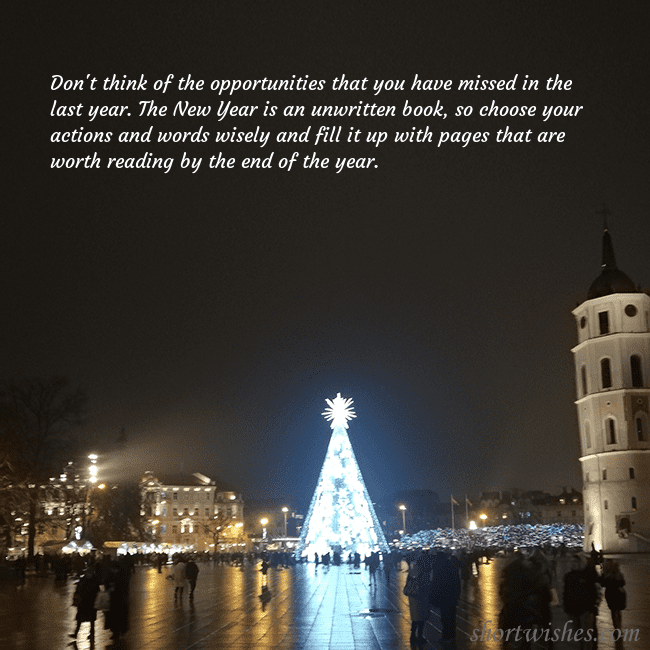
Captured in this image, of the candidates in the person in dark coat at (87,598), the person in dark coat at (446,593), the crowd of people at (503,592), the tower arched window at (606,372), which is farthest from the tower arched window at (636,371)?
the person in dark coat at (87,598)

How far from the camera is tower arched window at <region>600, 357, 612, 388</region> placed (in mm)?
72244

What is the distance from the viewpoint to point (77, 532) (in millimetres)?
69250

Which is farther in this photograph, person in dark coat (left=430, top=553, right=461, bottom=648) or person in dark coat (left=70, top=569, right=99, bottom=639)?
person in dark coat (left=430, top=553, right=461, bottom=648)

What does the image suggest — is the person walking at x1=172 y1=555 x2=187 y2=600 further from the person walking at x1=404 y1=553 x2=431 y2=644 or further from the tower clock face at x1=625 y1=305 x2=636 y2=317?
the tower clock face at x1=625 y1=305 x2=636 y2=317

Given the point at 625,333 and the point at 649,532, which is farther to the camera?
the point at 625,333

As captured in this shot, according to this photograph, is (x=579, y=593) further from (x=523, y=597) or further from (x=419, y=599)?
(x=419, y=599)

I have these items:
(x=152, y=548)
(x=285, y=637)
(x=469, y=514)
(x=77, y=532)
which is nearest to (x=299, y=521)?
(x=469, y=514)

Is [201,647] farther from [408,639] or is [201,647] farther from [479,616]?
[479,616]

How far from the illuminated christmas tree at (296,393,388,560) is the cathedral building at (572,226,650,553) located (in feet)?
77.1

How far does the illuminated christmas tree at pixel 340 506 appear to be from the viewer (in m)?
51.7

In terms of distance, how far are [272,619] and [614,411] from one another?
181ft

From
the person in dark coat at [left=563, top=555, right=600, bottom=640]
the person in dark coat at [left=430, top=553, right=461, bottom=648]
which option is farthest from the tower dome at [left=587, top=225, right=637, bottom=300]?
the person in dark coat at [left=563, top=555, right=600, bottom=640]

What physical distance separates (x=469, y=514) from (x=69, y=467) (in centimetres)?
12200

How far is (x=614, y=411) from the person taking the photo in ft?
232
